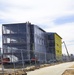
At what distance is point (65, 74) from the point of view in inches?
760

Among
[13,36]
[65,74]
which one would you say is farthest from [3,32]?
[65,74]

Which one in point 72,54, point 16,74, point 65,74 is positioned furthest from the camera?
point 72,54

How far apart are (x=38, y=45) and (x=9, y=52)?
6020 millimetres

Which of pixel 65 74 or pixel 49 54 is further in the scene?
pixel 49 54

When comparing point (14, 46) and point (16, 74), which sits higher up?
point (14, 46)

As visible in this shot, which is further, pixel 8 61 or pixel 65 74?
pixel 8 61

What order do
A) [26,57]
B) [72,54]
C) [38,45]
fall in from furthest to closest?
1. [72,54]
2. [38,45]
3. [26,57]

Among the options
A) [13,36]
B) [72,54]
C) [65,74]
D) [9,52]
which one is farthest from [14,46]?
[72,54]

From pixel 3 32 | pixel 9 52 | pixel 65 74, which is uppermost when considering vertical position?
pixel 3 32

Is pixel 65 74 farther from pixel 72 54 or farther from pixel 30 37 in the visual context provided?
pixel 72 54

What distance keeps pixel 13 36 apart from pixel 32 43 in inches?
68.5

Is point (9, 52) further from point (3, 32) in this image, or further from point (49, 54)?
point (49, 54)

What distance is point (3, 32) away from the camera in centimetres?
2569

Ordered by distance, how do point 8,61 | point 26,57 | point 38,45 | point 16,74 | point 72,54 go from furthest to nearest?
point 72,54
point 38,45
point 26,57
point 8,61
point 16,74
